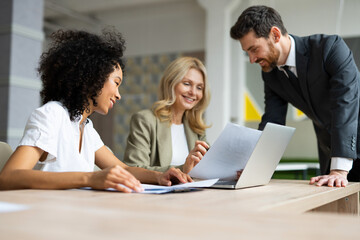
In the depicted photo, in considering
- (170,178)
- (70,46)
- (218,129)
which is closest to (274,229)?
(170,178)

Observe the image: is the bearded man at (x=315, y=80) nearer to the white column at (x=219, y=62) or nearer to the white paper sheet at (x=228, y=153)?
the white paper sheet at (x=228, y=153)

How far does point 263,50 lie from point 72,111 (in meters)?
1.03

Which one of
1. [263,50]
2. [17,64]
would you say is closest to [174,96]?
[263,50]

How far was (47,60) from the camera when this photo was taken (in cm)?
150

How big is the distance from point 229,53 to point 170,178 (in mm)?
5044

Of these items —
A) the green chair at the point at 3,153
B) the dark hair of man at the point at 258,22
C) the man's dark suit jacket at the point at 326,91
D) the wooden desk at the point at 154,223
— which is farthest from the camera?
Answer: the dark hair of man at the point at 258,22

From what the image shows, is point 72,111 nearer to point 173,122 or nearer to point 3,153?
point 3,153

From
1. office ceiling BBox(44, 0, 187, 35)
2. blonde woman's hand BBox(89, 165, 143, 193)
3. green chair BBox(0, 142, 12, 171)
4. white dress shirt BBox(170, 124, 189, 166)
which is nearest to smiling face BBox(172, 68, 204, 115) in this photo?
white dress shirt BBox(170, 124, 189, 166)

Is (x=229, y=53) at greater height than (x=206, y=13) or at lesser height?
lesser

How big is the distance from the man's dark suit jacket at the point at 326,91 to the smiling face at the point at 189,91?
1.35ft

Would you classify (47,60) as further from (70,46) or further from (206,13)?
(206,13)

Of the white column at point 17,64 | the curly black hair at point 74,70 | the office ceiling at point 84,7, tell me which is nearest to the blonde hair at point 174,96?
the curly black hair at point 74,70

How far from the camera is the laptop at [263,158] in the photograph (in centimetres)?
121

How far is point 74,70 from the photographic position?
1.46 meters
